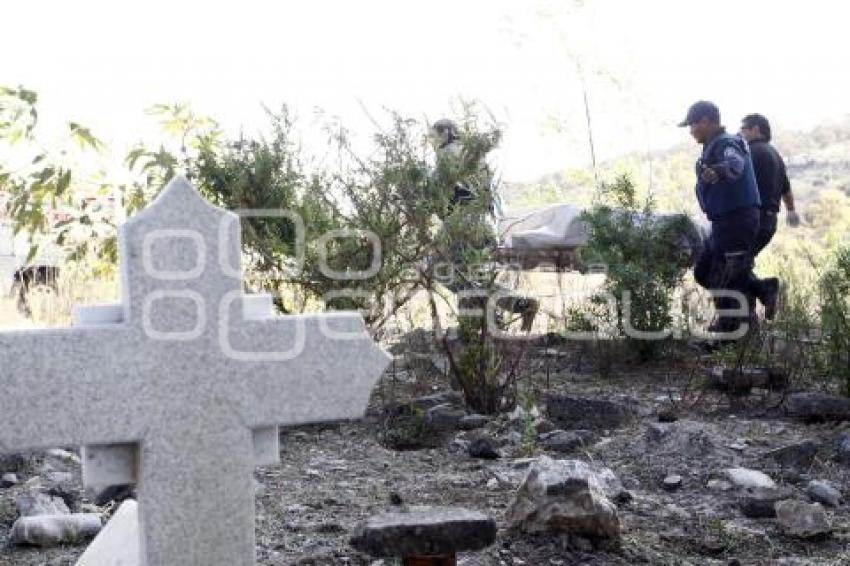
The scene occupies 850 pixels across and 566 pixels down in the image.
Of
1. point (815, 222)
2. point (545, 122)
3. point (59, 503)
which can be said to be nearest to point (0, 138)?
point (59, 503)

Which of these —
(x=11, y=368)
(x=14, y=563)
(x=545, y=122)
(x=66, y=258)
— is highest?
(x=545, y=122)

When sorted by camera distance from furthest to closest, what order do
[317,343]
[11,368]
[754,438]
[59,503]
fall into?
[754,438] → [59,503] → [317,343] → [11,368]

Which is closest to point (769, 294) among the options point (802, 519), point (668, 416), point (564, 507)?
point (668, 416)

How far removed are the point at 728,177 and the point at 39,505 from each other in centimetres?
483

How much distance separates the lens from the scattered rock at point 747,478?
12.2ft

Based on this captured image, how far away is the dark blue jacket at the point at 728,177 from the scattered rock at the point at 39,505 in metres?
4.70

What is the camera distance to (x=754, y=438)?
14.6 feet

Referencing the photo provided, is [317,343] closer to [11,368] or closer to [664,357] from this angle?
[11,368]

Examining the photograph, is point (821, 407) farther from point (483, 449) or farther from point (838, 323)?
point (483, 449)

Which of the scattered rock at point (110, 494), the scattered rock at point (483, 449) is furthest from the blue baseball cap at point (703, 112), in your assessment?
the scattered rock at point (110, 494)

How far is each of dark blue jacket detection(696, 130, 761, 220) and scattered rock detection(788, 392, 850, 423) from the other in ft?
7.42

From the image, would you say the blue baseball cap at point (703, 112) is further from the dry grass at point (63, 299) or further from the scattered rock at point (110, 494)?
the scattered rock at point (110, 494)

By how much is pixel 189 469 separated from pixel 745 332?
4484 millimetres

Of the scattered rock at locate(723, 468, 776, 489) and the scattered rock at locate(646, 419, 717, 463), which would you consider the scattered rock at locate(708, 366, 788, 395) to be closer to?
the scattered rock at locate(646, 419, 717, 463)
